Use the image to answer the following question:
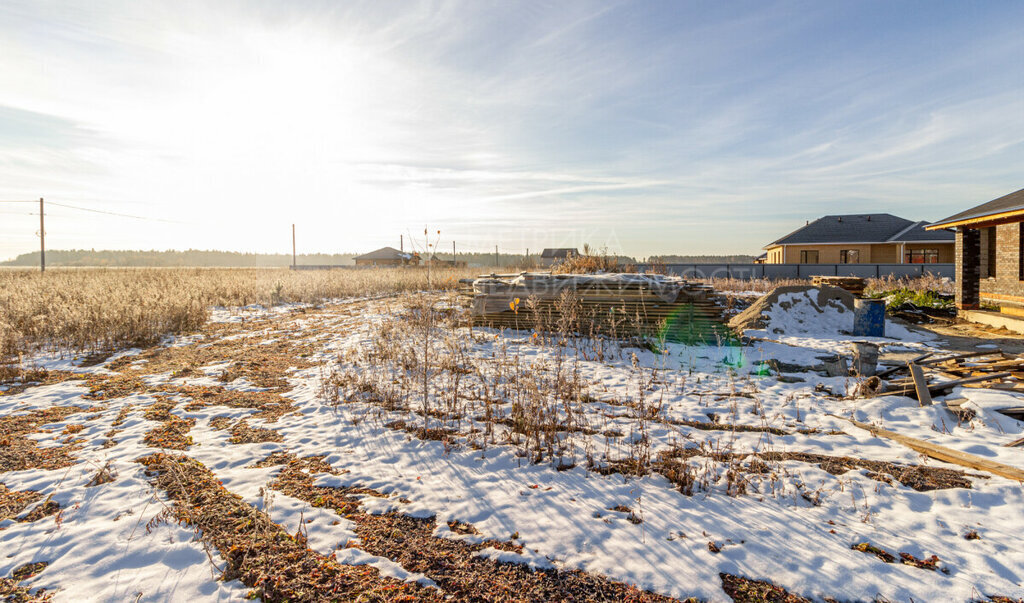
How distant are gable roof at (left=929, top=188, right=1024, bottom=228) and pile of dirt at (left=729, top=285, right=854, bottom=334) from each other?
3866 millimetres

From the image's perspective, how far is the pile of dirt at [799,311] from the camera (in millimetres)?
10367

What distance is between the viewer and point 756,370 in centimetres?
695

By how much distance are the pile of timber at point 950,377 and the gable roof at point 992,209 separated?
6.94m

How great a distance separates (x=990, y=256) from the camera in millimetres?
13211

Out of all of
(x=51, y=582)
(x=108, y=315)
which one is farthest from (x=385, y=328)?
(x=51, y=582)

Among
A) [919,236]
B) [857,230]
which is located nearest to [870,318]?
[919,236]

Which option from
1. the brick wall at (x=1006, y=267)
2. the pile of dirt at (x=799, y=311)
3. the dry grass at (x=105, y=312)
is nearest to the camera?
the dry grass at (x=105, y=312)

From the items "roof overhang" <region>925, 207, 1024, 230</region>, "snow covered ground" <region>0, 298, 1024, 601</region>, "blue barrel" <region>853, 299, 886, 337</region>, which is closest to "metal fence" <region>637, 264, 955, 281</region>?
"roof overhang" <region>925, 207, 1024, 230</region>

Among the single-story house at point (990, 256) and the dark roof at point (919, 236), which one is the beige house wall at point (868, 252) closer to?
the dark roof at point (919, 236)

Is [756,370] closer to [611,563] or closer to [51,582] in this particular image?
[611,563]

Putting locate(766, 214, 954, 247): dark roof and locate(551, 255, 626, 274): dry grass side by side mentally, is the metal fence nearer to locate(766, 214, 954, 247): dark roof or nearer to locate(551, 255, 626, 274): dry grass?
locate(766, 214, 954, 247): dark roof

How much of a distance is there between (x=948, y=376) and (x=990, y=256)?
37.6 ft

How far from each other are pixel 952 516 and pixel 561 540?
105 inches

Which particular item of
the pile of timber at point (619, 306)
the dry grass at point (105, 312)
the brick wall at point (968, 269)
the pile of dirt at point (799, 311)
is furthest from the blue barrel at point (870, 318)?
the dry grass at point (105, 312)
